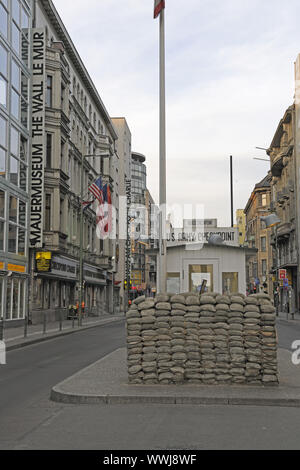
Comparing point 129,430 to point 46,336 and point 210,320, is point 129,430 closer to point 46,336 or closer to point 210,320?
point 210,320

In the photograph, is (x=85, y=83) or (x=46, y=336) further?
(x=85, y=83)

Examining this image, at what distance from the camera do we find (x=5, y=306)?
30844mm

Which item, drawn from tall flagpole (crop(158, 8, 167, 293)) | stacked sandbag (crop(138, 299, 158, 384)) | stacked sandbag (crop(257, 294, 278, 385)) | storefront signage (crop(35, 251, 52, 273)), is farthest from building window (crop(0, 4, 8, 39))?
stacked sandbag (crop(257, 294, 278, 385))

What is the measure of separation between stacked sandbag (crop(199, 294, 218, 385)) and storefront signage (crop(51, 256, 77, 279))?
92.2ft

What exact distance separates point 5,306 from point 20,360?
14412 mm

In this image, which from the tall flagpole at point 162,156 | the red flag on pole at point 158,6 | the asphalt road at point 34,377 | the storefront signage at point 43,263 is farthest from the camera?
the storefront signage at point 43,263

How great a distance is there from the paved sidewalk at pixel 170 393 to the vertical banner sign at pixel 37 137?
24382 millimetres

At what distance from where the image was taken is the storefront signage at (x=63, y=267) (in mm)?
38594

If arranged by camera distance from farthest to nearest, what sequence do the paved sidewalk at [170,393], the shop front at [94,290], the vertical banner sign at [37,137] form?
the shop front at [94,290] → the vertical banner sign at [37,137] → the paved sidewalk at [170,393]

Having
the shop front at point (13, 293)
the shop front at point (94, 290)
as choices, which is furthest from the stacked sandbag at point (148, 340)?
the shop front at point (94, 290)

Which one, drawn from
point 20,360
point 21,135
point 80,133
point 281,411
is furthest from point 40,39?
point 281,411

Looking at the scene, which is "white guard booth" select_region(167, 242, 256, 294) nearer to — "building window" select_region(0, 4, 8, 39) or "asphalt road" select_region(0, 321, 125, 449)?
"asphalt road" select_region(0, 321, 125, 449)
